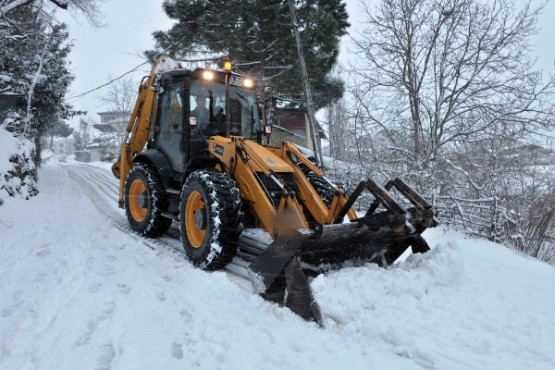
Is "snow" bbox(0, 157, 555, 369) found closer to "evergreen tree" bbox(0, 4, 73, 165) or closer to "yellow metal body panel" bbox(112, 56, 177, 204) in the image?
"yellow metal body panel" bbox(112, 56, 177, 204)

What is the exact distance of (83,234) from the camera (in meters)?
6.26

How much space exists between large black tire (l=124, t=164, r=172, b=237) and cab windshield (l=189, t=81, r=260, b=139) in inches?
46.5

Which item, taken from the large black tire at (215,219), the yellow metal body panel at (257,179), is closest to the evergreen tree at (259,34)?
the yellow metal body panel at (257,179)

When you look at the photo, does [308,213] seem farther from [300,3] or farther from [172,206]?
[300,3]

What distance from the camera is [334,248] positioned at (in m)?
3.91

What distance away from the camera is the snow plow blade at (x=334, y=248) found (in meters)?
3.36

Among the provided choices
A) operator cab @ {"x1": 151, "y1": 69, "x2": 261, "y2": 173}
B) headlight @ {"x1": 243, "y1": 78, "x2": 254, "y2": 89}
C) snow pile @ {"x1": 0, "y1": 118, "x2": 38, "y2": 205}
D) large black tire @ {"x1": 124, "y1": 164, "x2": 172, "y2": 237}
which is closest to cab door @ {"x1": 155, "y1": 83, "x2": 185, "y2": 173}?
operator cab @ {"x1": 151, "y1": 69, "x2": 261, "y2": 173}

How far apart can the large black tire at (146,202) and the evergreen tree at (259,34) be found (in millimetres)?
7526

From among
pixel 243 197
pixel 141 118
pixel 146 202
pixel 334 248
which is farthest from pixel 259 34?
pixel 334 248

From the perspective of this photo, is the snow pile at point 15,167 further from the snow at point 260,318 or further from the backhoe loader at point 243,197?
the snow at point 260,318

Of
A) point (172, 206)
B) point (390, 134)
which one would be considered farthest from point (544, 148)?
point (172, 206)

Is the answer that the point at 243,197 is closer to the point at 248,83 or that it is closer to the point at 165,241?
the point at 165,241

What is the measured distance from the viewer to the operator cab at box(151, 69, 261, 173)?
5.46 meters

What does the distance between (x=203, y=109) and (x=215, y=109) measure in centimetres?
17
